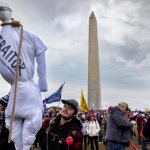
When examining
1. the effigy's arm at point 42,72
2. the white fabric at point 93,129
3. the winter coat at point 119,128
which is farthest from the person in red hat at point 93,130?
the effigy's arm at point 42,72

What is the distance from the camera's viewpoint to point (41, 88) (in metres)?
4.18

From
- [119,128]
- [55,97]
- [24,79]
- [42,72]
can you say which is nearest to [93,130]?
[55,97]

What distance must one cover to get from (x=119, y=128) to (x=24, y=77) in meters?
5.01

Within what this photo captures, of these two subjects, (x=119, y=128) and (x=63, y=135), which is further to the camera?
(x=119, y=128)

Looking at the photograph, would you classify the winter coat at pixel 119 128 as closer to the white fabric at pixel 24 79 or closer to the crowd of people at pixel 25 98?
the crowd of people at pixel 25 98

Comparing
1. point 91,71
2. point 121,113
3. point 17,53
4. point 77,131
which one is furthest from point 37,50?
point 91,71

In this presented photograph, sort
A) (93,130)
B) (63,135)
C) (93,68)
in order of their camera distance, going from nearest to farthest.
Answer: (63,135)
(93,130)
(93,68)

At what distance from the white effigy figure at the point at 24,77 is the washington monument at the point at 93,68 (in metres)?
47.7

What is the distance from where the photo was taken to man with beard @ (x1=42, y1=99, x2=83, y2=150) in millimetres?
4396

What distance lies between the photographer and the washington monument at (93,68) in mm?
51938

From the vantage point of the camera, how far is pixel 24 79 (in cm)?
409

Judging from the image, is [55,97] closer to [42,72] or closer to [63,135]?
[63,135]

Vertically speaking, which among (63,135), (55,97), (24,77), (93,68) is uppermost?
(93,68)

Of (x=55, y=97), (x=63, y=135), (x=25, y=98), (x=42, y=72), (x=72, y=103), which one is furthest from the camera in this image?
(x=55, y=97)
